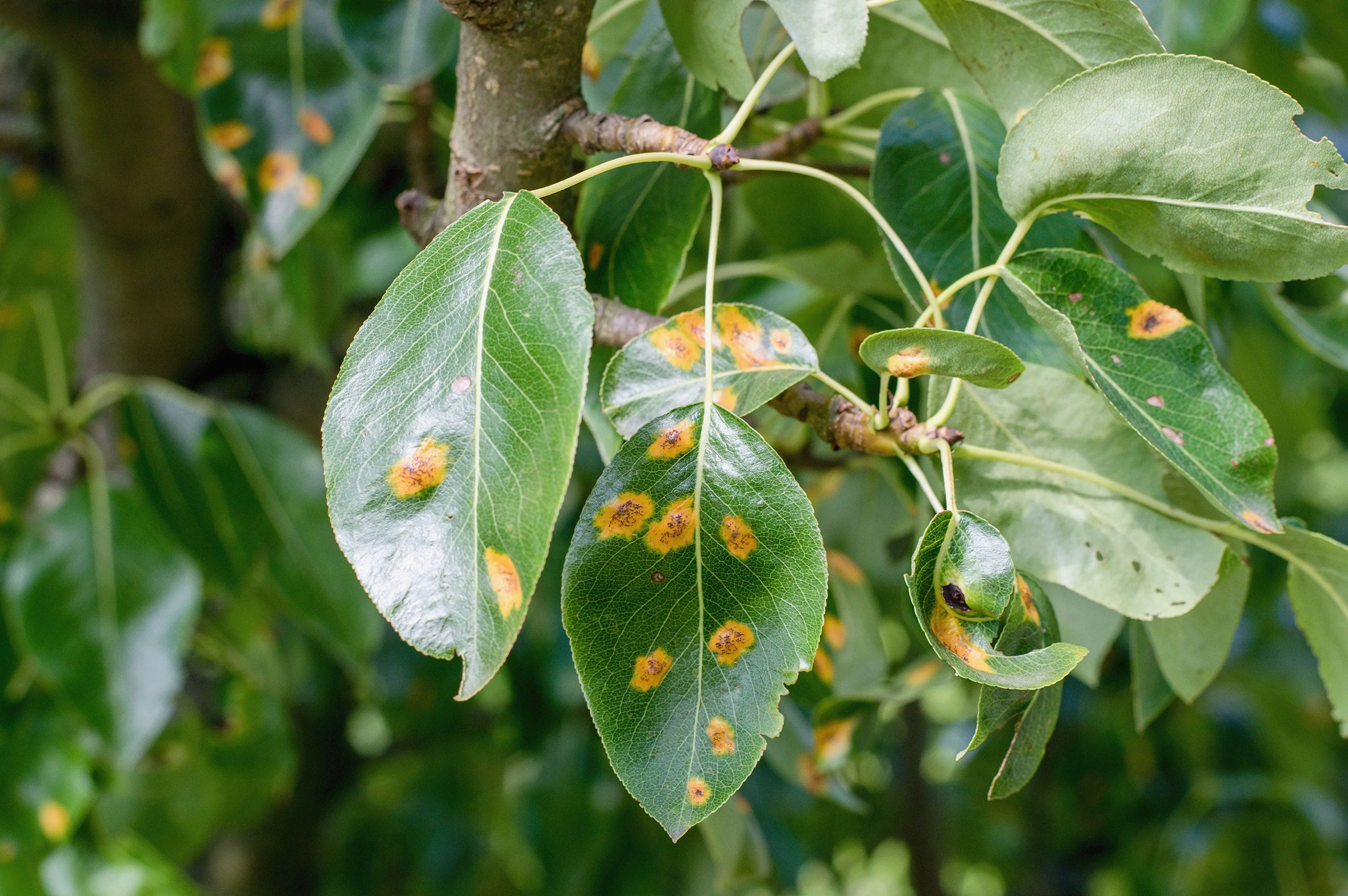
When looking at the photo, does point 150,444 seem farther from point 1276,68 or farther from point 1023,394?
point 1276,68

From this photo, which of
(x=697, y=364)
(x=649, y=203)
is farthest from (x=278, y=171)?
(x=697, y=364)

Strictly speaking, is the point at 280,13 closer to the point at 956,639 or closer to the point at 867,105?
the point at 867,105

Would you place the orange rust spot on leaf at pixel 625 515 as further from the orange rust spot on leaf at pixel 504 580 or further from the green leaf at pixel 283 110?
the green leaf at pixel 283 110

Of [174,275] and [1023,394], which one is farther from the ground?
[1023,394]

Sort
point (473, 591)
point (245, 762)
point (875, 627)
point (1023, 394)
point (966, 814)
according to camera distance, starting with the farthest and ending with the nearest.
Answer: point (966, 814), point (245, 762), point (875, 627), point (1023, 394), point (473, 591)

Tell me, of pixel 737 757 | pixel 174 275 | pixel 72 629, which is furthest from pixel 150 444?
pixel 737 757

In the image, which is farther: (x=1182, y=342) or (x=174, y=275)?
(x=174, y=275)

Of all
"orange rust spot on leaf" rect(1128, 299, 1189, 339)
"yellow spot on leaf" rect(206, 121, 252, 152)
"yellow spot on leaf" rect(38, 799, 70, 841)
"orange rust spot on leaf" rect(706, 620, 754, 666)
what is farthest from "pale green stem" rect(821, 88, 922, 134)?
"yellow spot on leaf" rect(38, 799, 70, 841)
